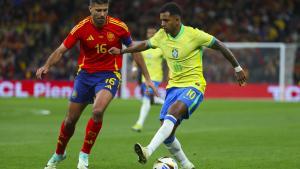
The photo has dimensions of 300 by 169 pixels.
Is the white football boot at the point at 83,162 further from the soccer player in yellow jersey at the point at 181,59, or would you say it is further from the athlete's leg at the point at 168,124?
the athlete's leg at the point at 168,124

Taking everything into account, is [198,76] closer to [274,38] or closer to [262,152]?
[262,152]

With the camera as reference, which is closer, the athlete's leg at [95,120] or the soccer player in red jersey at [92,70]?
the athlete's leg at [95,120]

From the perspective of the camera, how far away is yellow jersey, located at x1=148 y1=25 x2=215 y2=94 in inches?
399

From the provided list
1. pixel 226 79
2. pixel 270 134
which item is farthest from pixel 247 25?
pixel 270 134

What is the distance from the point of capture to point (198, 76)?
33.6 ft

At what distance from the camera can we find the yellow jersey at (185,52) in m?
10.1

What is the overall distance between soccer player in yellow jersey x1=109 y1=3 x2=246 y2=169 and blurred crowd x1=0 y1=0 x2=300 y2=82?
23194 mm

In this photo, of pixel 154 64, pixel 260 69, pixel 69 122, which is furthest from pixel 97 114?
pixel 260 69

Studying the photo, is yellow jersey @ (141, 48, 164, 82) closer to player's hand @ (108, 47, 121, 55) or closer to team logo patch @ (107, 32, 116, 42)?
team logo patch @ (107, 32, 116, 42)

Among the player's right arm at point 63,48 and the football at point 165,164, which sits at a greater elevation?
the player's right arm at point 63,48

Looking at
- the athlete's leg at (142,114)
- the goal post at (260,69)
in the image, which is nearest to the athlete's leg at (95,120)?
the athlete's leg at (142,114)

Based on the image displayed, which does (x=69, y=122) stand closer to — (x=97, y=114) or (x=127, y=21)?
(x=97, y=114)

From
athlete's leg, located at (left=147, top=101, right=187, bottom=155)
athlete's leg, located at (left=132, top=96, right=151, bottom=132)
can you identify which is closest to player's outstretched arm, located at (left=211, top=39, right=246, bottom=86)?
athlete's leg, located at (left=147, top=101, right=187, bottom=155)

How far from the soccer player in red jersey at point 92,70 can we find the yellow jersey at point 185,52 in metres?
0.57
